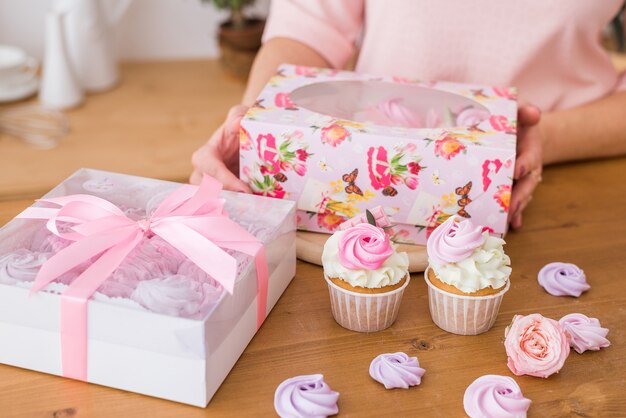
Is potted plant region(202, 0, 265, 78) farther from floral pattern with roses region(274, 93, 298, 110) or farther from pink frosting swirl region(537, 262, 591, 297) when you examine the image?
pink frosting swirl region(537, 262, 591, 297)

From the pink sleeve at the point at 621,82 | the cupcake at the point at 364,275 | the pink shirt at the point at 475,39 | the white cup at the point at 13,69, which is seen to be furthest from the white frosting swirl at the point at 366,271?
the white cup at the point at 13,69

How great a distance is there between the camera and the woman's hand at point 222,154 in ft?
3.52

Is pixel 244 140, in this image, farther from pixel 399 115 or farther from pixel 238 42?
pixel 238 42

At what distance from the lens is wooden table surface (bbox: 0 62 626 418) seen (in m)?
0.78

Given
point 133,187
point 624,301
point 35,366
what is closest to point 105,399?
point 35,366

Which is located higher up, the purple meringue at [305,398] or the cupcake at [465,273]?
the cupcake at [465,273]

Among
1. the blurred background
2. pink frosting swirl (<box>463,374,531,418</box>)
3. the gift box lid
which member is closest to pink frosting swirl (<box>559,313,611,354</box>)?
pink frosting swirl (<box>463,374,531,418</box>)

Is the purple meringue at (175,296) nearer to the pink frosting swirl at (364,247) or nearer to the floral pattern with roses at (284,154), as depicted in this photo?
the pink frosting swirl at (364,247)

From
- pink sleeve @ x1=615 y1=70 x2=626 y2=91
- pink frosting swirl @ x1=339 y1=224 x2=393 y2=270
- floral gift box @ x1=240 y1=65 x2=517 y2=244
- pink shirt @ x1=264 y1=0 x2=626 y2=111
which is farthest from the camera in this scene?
pink sleeve @ x1=615 y1=70 x2=626 y2=91

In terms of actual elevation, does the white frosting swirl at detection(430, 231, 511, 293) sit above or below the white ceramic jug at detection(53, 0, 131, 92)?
above

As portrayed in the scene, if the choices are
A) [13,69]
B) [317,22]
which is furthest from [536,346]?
[13,69]

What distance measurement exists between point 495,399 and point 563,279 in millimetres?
262

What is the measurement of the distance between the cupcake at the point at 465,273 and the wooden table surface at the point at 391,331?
0.03 m

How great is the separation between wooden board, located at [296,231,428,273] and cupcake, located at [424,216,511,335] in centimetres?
10
